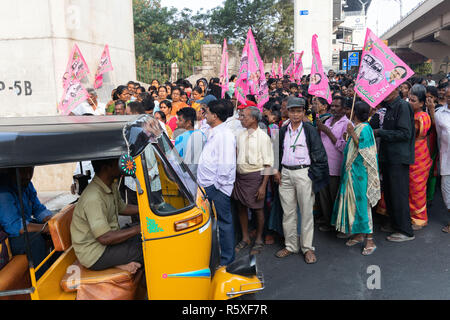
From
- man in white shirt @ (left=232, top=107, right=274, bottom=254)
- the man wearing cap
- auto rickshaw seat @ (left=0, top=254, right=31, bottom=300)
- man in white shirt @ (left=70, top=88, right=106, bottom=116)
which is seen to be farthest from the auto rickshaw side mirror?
man in white shirt @ (left=70, top=88, right=106, bottom=116)

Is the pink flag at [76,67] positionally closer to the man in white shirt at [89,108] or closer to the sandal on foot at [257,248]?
the man in white shirt at [89,108]

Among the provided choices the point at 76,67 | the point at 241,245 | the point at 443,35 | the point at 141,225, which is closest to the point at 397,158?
the point at 241,245

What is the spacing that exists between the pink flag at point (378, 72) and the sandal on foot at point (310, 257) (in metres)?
1.86

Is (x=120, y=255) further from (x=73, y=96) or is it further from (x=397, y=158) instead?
(x=73, y=96)

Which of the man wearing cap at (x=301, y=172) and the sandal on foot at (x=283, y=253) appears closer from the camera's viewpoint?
the man wearing cap at (x=301, y=172)

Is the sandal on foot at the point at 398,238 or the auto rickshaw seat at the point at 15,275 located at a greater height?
the auto rickshaw seat at the point at 15,275

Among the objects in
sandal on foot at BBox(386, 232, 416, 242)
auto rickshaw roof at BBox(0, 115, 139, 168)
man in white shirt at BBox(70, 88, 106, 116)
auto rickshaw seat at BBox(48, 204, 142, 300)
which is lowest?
sandal on foot at BBox(386, 232, 416, 242)

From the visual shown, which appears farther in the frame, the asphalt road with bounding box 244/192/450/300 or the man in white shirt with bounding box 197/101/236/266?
the man in white shirt with bounding box 197/101/236/266

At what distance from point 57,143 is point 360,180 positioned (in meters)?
3.47

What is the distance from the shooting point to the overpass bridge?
25.3 meters

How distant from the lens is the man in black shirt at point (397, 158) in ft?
15.4

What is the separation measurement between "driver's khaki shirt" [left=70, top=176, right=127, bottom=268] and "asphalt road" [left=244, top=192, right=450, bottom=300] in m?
1.79

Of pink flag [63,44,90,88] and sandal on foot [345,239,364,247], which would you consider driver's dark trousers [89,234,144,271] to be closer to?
sandal on foot [345,239,364,247]

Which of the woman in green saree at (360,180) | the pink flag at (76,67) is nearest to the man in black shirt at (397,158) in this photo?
the woman in green saree at (360,180)
